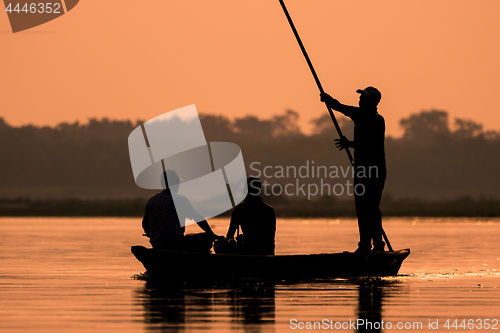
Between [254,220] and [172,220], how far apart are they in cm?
136

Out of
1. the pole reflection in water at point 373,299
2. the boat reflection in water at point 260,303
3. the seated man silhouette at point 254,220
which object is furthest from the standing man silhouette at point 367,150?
the seated man silhouette at point 254,220

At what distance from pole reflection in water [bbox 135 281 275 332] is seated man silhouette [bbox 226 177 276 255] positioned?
0.76 metres

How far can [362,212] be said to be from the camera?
1481cm

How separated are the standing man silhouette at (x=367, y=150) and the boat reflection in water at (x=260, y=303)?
1.25 metres

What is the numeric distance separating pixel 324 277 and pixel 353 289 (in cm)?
167

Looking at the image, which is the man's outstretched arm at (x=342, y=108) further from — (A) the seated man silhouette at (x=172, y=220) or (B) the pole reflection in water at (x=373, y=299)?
(A) the seated man silhouette at (x=172, y=220)

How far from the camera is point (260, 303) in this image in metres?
11.4

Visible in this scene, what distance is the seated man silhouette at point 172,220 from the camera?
45.4 feet

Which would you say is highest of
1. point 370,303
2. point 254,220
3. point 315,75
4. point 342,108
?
point 315,75

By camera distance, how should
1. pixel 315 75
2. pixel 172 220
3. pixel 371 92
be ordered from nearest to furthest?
pixel 172 220 < pixel 371 92 < pixel 315 75

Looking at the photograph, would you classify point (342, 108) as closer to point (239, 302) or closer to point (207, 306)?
point (239, 302)

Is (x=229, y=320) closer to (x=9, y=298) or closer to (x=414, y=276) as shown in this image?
(x=9, y=298)

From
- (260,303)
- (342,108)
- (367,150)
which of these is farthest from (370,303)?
(342,108)

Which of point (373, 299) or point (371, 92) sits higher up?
point (371, 92)
